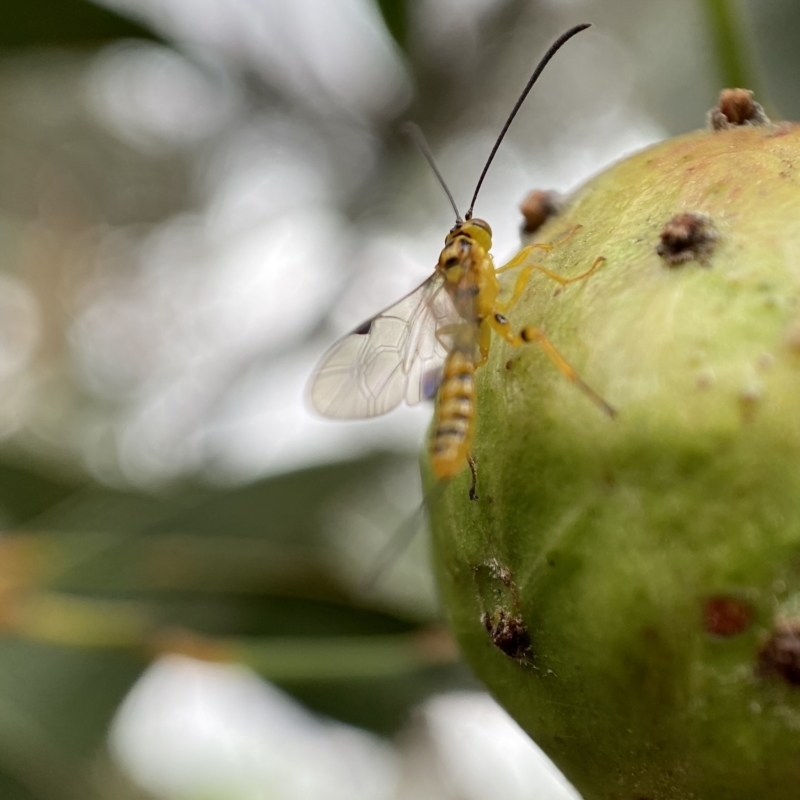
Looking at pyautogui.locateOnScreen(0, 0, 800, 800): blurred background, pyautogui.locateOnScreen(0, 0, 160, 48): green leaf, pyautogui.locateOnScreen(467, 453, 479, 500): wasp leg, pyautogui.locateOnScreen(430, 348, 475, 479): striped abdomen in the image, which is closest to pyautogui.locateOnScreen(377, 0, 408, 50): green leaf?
pyautogui.locateOnScreen(0, 0, 800, 800): blurred background

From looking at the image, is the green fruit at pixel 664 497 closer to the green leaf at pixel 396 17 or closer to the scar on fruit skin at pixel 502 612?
the scar on fruit skin at pixel 502 612

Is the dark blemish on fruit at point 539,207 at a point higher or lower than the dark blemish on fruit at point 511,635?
higher

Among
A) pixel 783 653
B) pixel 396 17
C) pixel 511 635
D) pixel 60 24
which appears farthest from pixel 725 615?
pixel 60 24

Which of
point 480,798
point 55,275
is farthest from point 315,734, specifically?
point 55,275

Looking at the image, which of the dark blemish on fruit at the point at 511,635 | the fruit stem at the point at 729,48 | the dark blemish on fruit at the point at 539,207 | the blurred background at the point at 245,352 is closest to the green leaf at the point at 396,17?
the blurred background at the point at 245,352

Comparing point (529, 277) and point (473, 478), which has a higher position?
point (529, 277)

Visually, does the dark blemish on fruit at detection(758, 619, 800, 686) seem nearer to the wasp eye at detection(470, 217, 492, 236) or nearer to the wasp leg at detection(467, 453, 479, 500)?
the wasp leg at detection(467, 453, 479, 500)

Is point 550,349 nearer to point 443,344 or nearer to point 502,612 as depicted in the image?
point 502,612
